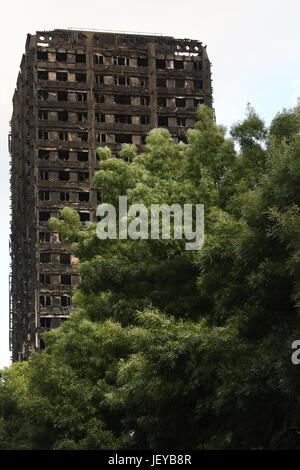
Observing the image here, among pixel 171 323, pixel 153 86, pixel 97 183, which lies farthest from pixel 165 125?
pixel 171 323

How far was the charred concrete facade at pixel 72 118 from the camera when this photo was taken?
9019cm

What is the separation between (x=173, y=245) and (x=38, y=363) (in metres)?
6.76

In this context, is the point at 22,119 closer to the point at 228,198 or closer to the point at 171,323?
the point at 228,198

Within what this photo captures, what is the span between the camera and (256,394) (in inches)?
819

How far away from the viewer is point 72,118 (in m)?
94.7

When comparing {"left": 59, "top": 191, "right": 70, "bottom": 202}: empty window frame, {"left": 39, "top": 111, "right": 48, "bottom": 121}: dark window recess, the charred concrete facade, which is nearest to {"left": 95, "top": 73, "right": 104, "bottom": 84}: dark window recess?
the charred concrete facade

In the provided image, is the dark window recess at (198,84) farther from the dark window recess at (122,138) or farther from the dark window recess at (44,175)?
the dark window recess at (44,175)

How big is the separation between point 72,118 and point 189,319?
6962 cm

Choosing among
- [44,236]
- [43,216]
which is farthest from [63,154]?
[44,236]

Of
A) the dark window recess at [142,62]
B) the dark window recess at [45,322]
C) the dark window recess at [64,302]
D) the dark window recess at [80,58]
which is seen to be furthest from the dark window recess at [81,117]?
the dark window recess at [45,322]

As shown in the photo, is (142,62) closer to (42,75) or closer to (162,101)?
(162,101)

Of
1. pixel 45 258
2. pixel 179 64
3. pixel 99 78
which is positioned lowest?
pixel 45 258

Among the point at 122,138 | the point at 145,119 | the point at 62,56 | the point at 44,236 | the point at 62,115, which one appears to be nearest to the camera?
the point at 44,236

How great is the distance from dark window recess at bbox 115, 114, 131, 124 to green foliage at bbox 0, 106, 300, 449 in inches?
2342
